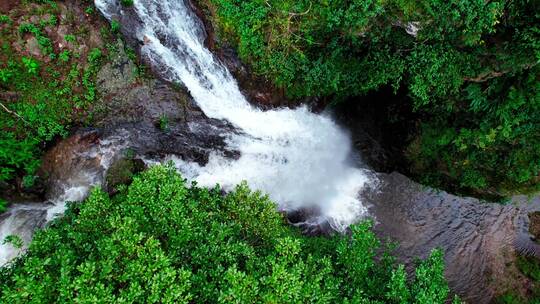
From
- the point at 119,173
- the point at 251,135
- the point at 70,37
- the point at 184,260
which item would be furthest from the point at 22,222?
the point at 251,135

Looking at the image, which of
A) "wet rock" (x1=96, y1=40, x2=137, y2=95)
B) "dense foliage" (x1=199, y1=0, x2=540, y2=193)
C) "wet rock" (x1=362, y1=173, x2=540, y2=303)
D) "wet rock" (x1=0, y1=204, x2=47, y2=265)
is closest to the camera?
"dense foliage" (x1=199, y1=0, x2=540, y2=193)

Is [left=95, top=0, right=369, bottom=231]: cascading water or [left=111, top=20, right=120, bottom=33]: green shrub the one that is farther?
[left=95, top=0, right=369, bottom=231]: cascading water

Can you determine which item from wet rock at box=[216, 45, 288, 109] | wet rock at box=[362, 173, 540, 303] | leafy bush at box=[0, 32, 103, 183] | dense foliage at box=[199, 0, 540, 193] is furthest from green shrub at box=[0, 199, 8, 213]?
wet rock at box=[362, 173, 540, 303]

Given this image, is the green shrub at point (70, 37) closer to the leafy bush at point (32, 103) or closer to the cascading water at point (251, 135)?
the leafy bush at point (32, 103)

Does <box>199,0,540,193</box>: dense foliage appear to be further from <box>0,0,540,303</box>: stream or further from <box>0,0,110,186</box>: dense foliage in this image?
<box>0,0,110,186</box>: dense foliage

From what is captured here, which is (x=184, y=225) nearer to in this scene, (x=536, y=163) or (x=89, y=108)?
(x=89, y=108)
